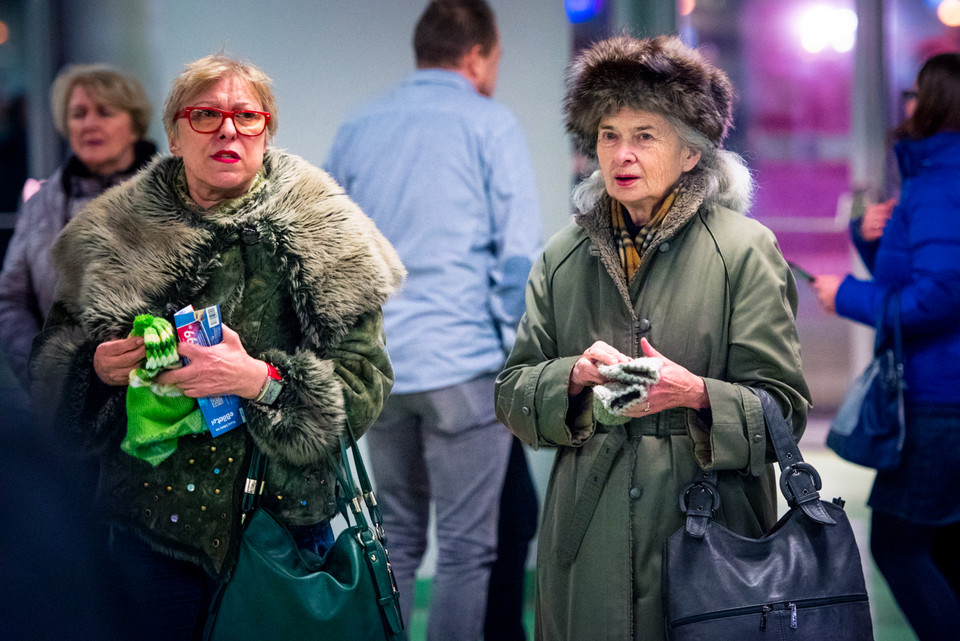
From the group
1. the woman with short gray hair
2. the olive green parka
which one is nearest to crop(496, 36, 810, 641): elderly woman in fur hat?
the olive green parka

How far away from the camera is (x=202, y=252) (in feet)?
7.07

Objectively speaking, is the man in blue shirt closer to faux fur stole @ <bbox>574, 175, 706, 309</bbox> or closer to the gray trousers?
the gray trousers

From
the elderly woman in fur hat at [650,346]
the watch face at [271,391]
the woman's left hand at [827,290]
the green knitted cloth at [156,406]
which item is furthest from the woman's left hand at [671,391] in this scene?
the woman's left hand at [827,290]

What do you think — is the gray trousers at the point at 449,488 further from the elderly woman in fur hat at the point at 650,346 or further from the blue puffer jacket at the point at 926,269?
the blue puffer jacket at the point at 926,269

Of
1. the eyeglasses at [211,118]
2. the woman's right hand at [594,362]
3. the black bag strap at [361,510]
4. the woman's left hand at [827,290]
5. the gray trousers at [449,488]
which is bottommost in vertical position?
the gray trousers at [449,488]

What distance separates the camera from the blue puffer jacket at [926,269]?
278 cm

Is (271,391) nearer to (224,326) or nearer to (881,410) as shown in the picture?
(224,326)

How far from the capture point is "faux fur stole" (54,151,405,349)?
7.01 feet

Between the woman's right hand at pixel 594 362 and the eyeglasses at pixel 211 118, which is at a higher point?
the eyeglasses at pixel 211 118

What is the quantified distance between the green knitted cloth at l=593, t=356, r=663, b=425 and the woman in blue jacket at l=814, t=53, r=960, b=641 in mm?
1253

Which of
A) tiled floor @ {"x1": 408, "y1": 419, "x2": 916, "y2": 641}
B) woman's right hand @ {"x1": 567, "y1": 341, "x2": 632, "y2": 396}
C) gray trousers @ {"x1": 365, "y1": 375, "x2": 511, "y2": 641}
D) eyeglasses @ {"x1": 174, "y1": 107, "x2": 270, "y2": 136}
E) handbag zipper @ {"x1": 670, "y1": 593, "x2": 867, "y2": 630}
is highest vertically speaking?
eyeglasses @ {"x1": 174, "y1": 107, "x2": 270, "y2": 136}

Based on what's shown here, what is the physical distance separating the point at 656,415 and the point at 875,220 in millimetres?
1497

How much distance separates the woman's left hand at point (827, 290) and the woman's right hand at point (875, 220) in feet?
0.72

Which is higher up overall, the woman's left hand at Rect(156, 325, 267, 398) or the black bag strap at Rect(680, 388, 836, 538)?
the woman's left hand at Rect(156, 325, 267, 398)
